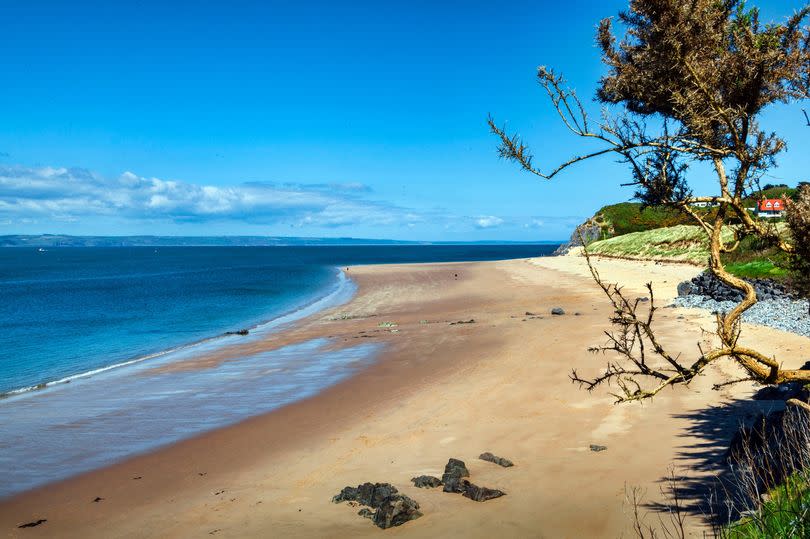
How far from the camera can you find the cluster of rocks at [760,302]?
17.6 m

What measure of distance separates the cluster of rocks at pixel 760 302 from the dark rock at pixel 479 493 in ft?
36.6

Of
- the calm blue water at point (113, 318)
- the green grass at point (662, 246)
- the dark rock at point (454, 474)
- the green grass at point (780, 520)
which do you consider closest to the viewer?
the green grass at point (780, 520)


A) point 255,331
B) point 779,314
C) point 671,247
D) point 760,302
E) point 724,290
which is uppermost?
point 671,247

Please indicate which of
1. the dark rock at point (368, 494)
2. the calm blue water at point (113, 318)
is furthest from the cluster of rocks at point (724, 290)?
the calm blue water at point (113, 318)

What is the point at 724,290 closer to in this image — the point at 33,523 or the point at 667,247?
the point at 33,523

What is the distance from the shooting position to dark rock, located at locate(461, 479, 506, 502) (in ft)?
26.4

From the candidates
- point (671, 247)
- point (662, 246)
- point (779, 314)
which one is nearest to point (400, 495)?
point (779, 314)

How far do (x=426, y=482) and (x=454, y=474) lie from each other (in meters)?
0.44

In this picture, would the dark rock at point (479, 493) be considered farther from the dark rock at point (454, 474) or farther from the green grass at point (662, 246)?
the green grass at point (662, 246)

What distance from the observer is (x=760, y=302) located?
68.0ft

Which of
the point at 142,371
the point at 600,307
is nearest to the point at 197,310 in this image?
the point at 142,371

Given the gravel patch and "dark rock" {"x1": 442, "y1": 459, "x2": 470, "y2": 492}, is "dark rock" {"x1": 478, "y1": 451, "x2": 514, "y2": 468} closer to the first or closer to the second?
"dark rock" {"x1": 442, "y1": 459, "x2": 470, "y2": 492}

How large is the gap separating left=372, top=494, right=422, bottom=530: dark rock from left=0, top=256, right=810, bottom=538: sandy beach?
127mm

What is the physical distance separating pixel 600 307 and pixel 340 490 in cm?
2141
